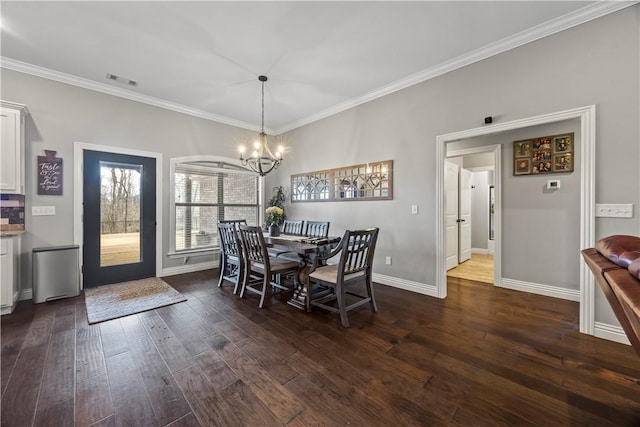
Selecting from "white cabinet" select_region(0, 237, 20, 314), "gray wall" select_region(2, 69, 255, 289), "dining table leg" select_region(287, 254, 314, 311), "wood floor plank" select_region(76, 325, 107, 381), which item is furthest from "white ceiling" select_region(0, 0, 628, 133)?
"wood floor plank" select_region(76, 325, 107, 381)

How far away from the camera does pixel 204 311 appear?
2.77m

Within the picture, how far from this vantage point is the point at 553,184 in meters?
3.29

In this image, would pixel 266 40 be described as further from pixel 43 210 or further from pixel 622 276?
pixel 43 210

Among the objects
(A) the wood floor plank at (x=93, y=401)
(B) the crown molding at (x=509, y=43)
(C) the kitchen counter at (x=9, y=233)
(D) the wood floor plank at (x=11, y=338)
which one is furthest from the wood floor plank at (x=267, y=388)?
(B) the crown molding at (x=509, y=43)

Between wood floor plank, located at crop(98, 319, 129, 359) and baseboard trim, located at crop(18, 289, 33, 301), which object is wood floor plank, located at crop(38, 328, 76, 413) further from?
baseboard trim, located at crop(18, 289, 33, 301)

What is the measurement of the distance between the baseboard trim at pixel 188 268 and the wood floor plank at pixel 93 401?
8.76ft

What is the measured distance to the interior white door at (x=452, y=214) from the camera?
4410 millimetres

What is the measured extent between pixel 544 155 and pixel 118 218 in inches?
243

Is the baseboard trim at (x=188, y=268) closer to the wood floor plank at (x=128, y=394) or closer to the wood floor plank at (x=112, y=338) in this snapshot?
the wood floor plank at (x=112, y=338)

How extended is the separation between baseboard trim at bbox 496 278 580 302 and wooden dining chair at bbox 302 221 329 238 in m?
2.66

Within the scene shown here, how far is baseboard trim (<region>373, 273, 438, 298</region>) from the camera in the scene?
10.8ft

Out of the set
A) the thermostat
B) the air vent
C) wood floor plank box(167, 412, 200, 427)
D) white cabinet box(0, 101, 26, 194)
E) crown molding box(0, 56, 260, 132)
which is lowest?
wood floor plank box(167, 412, 200, 427)

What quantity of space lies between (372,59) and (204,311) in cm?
351

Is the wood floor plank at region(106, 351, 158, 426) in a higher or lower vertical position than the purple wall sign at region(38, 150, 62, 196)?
lower
